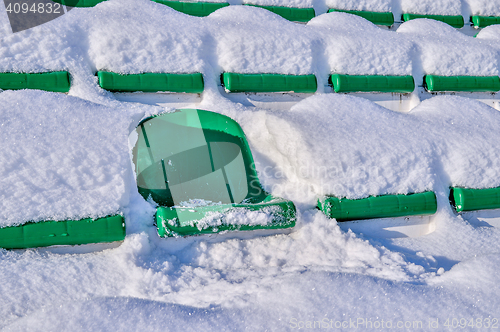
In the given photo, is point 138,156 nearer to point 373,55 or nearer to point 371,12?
point 373,55

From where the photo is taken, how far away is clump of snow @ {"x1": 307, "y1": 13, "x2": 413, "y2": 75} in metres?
1.87

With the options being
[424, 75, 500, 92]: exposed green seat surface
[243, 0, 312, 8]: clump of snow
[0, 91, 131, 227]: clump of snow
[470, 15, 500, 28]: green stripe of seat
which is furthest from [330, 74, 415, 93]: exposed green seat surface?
[470, 15, 500, 28]: green stripe of seat

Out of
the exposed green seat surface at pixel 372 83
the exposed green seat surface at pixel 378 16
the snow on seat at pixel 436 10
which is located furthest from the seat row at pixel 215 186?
the snow on seat at pixel 436 10

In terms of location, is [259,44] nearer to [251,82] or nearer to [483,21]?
[251,82]

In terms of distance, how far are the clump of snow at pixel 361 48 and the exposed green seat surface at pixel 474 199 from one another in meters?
0.71

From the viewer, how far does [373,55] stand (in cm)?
190

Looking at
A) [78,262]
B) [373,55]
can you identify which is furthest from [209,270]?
[373,55]

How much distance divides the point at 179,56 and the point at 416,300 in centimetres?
126

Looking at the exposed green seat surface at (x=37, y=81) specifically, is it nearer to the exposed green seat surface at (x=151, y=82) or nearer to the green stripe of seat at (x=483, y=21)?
the exposed green seat surface at (x=151, y=82)

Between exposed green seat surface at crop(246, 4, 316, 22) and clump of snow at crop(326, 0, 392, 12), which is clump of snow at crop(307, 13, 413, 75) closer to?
exposed green seat surface at crop(246, 4, 316, 22)

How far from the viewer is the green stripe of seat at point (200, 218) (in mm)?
1157

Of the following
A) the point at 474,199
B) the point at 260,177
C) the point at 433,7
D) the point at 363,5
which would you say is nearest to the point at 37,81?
the point at 260,177

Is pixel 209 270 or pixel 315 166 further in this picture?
pixel 315 166

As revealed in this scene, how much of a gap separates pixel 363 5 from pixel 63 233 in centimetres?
221
